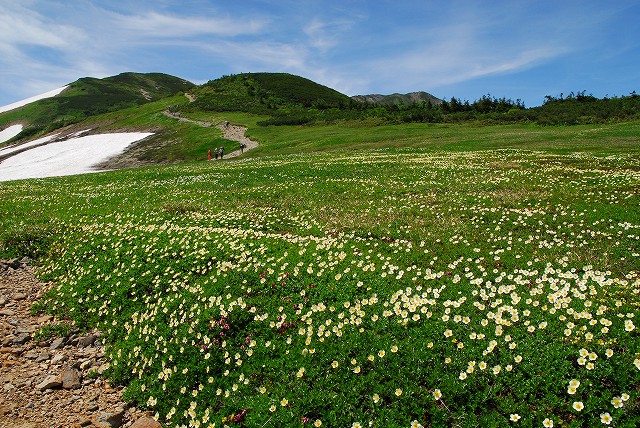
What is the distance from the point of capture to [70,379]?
855cm

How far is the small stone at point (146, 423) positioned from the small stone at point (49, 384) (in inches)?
93.7

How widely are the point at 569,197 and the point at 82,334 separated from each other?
1773 cm

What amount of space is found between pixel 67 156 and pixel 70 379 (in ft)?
271

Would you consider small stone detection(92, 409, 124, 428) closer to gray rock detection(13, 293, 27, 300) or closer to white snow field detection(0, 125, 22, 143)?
gray rock detection(13, 293, 27, 300)

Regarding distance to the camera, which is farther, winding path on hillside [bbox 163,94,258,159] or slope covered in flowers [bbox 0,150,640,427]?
winding path on hillside [bbox 163,94,258,159]

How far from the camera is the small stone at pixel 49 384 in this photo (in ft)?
27.4

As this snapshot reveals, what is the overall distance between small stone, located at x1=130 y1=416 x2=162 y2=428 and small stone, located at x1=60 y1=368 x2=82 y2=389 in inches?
81.2

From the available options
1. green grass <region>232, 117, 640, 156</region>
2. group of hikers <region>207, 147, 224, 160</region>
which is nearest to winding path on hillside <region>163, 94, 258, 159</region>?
group of hikers <region>207, 147, 224, 160</region>

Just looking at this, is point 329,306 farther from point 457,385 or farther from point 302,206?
point 302,206

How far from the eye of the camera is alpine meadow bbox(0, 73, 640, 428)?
622cm

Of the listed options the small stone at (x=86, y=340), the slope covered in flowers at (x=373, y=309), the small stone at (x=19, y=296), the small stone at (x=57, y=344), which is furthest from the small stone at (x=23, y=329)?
the small stone at (x=19, y=296)

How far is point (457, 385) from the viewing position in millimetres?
6230

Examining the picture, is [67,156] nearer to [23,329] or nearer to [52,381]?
[23,329]

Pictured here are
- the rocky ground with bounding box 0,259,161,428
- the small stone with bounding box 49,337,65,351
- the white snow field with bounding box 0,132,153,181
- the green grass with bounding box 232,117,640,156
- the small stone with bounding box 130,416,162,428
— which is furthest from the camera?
the white snow field with bounding box 0,132,153,181
